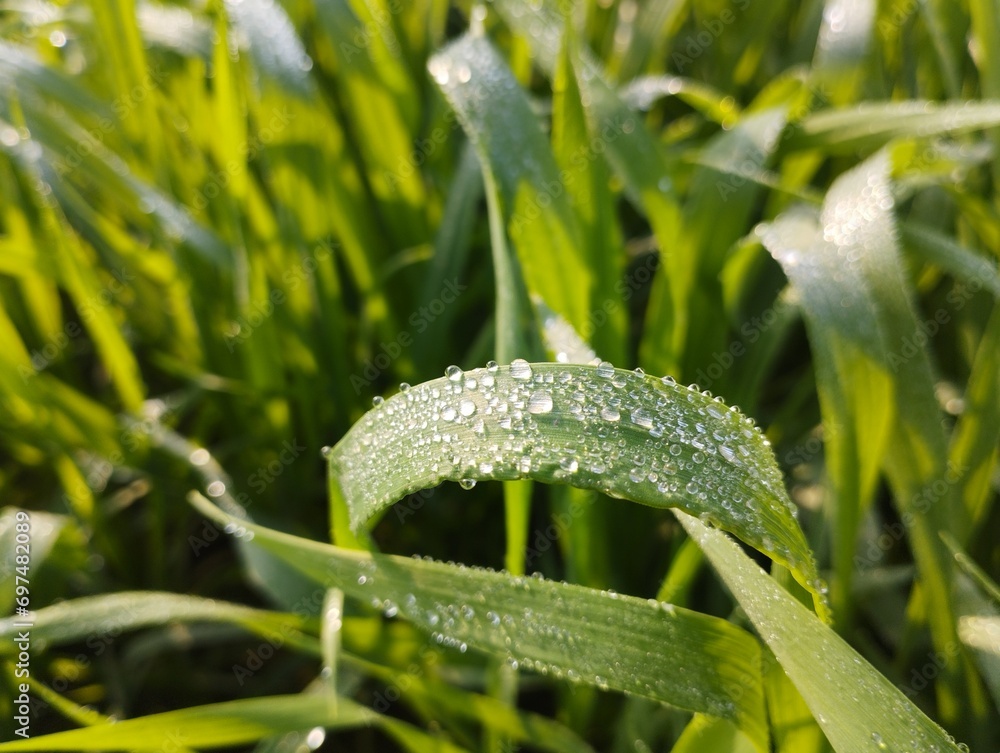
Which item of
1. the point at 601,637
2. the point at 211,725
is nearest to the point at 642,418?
the point at 601,637

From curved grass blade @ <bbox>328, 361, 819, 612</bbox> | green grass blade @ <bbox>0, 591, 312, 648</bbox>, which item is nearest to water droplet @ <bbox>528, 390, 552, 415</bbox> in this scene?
curved grass blade @ <bbox>328, 361, 819, 612</bbox>

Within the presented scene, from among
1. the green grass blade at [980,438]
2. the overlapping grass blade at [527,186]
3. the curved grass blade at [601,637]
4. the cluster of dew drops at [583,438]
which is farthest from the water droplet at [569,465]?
the green grass blade at [980,438]

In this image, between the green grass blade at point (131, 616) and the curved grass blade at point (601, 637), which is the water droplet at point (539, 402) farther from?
Result: the green grass blade at point (131, 616)

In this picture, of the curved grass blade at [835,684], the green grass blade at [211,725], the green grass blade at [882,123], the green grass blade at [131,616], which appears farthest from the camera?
the green grass blade at [882,123]

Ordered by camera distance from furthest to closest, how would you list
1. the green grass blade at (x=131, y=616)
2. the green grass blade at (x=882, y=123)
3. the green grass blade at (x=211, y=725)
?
1. the green grass blade at (x=882, y=123)
2. the green grass blade at (x=131, y=616)
3. the green grass blade at (x=211, y=725)

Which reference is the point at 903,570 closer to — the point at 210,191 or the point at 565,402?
the point at 565,402

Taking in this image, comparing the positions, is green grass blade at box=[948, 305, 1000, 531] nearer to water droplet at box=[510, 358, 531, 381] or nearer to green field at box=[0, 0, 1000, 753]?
green field at box=[0, 0, 1000, 753]

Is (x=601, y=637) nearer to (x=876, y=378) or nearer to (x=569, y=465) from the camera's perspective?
(x=569, y=465)
